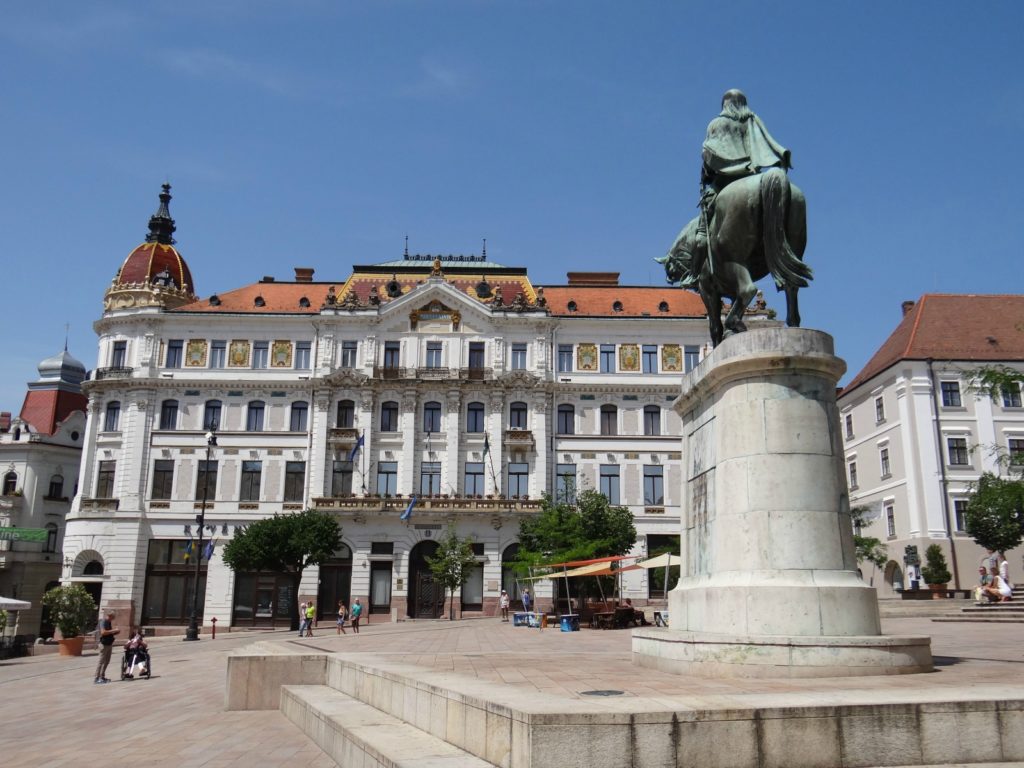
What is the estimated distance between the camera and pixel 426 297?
5225 centimetres

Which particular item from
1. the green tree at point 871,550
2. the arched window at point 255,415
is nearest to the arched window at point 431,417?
the arched window at point 255,415

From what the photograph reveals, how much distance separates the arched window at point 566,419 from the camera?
2009 inches

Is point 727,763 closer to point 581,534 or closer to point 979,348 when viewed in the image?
point 581,534

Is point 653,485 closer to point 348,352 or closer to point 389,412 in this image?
point 389,412

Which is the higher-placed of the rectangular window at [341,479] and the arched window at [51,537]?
the rectangular window at [341,479]

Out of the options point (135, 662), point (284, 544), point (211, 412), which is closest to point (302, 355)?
point (211, 412)

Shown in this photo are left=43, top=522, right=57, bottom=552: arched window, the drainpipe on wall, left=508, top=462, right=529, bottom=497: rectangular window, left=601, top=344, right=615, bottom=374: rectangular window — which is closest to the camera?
the drainpipe on wall

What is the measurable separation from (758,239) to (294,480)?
4260 centimetres

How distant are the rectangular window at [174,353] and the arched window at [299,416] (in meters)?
7.53

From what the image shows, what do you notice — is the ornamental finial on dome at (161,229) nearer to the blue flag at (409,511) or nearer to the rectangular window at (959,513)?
the blue flag at (409,511)

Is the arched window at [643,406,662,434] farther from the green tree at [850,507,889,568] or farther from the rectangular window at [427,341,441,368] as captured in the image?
the rectangular window at [427,341,441,368]

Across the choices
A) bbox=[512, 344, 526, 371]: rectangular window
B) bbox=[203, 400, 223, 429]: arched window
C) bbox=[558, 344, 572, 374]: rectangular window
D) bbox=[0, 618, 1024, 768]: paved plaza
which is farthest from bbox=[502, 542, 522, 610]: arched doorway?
bbox=[0, 618, 1024, 768]: paved plaza

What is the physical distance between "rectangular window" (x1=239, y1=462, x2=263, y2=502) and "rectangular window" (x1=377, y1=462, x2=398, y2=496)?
6846 millimetres

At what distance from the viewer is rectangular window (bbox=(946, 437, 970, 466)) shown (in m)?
45.9
